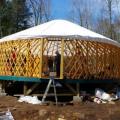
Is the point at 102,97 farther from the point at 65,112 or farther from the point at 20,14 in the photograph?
the point at 20,14

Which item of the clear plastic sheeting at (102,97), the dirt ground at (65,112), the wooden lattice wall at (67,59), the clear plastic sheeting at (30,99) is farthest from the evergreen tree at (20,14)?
the dirt ground at (65,112)

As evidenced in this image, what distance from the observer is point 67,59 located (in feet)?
48.8

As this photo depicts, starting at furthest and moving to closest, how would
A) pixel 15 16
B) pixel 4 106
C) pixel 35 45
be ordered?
pixel 15 16
pixel 35 45
pixel 4 106

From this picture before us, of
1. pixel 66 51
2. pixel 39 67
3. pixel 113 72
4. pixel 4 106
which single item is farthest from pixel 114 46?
pixel 4 106

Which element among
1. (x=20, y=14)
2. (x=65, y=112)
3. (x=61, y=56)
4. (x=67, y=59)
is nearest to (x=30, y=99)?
(x=61, y=56)

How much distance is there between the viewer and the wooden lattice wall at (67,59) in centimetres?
1448

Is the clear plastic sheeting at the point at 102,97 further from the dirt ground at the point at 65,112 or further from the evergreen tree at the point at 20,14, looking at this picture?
the evergreen tree at the point at 20,14

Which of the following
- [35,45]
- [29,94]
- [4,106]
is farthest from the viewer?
[35,45]

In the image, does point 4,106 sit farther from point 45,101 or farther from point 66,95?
point 66,95

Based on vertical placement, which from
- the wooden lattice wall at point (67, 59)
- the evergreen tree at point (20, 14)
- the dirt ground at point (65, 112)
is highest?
the evergreen tree at point (20, 14)

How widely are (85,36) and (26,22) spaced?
2268cm

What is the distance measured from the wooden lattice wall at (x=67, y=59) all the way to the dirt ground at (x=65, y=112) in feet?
5.79

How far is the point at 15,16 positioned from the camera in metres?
35.4

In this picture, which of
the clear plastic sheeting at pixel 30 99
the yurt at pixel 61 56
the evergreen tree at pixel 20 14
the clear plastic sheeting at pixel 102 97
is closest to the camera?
the clear plastic sheeting at pixel 30 99
